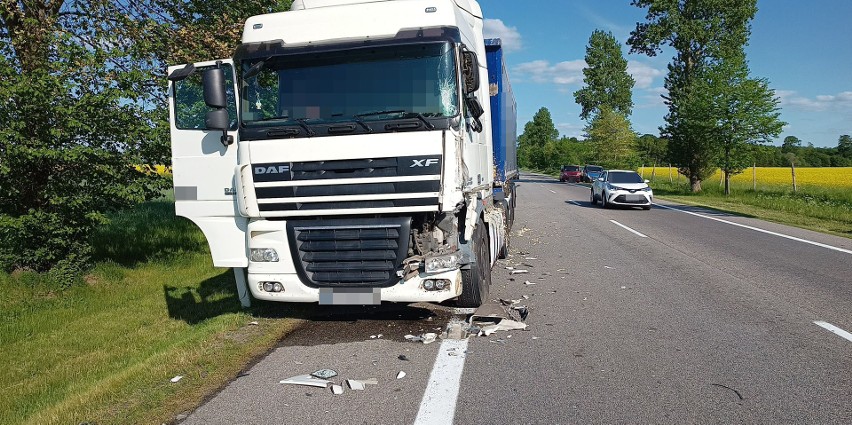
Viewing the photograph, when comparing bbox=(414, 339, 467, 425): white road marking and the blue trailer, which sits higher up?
the blue trailer

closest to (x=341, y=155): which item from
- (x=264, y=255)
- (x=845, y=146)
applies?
(x=264, y=255)

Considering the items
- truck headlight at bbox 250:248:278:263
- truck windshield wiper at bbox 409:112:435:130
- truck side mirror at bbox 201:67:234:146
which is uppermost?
truck side mirror at bbox 201:67:234:146

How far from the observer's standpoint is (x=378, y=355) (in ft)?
16.5

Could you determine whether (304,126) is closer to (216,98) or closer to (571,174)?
(216,98)

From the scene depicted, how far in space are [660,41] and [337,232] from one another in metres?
39.7

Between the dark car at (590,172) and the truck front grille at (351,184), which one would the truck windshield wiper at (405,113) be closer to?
the truck front grille at (351,184)

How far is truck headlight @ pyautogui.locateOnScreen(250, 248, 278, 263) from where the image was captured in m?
5.50

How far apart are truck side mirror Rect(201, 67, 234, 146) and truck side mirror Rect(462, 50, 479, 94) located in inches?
93.2

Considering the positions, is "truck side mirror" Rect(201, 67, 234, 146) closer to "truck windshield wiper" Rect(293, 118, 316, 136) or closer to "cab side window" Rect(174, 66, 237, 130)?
"cab side window" Rect(174, 66, 237, 130)

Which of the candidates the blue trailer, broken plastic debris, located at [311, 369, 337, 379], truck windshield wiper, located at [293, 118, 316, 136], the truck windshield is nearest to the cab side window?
the truck windshield

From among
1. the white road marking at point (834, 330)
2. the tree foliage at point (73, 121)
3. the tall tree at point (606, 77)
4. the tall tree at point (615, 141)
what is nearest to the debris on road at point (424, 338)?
the white road marking at point (834, 330)

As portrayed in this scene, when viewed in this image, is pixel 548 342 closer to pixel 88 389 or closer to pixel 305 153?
pixel 305 153

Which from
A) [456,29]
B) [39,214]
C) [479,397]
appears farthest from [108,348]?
[456,29]

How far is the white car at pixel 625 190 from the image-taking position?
821 inches
